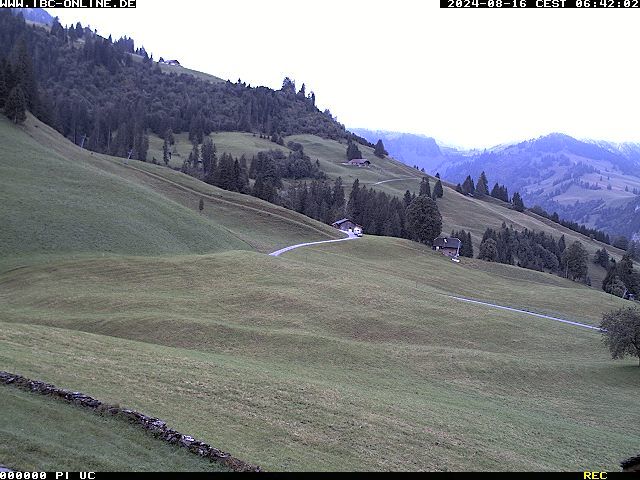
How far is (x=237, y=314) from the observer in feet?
161

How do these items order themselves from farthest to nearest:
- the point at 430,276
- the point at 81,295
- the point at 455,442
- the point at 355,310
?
the point at 430,276, the point at 355,310, the point at 81,295, the point at 455,442

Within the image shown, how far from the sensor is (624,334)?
4966 cm

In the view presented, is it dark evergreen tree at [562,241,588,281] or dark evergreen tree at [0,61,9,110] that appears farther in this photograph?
dark evergreen tree at [562,241,588,281]

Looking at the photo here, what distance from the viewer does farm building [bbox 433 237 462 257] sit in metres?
126

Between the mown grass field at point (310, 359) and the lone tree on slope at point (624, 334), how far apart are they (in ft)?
5.71

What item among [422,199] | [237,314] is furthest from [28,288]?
[422,199]

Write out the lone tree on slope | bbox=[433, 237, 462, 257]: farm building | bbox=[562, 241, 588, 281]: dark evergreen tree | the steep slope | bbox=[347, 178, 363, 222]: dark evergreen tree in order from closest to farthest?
the lone tree on slope, the steep slope, bbox=[433, 237, 462, 257]: farm building, bbox=[562, 241, 588, 281]: dark evergreen tree, bbox=[347, 178, 363, 222]: dark evergreen tree

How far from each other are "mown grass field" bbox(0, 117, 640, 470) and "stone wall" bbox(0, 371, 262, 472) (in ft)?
3.53

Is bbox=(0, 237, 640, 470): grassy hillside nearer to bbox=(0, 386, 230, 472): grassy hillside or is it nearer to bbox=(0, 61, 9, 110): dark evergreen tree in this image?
bbox=(0, 386, 230, 472): grassy hillside

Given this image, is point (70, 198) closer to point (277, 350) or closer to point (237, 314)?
point (237, 314)

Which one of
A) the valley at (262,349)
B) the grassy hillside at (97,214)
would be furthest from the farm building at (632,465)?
the grassy hillside at (97,214)

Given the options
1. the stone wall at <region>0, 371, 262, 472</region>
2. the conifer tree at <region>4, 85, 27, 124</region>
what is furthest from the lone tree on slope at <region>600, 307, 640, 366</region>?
the conifer tree at <region>4, 85, 27, 124</region>

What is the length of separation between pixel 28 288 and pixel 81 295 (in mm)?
6163

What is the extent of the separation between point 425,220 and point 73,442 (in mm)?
116111
